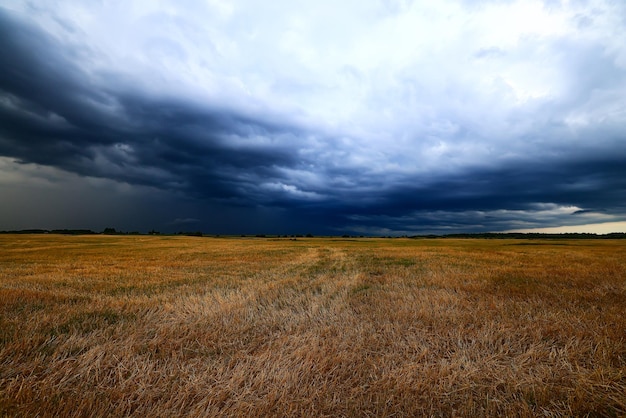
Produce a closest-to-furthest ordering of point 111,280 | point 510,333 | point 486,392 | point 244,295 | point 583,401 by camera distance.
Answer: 1. point 583,401
2. point 486,392
3. point 510,333
4. point 244,295
5. point 111,280

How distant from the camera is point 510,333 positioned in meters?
6.83

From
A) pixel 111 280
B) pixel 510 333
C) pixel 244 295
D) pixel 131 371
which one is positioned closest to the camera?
pixel 131 371

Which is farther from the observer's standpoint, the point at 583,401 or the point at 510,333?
the point at 510,333

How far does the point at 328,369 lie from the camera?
529 centimetres

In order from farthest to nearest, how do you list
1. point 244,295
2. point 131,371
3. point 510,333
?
point 244,295
point 510,333
point 131,371

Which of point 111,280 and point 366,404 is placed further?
point 111,280

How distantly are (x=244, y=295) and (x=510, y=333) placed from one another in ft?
27.6

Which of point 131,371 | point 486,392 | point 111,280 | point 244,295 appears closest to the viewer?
point 486,392

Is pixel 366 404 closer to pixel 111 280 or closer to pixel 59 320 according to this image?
pixel 59 320

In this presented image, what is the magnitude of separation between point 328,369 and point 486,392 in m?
2.52

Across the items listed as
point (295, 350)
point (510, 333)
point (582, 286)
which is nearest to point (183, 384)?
point (295, 350)

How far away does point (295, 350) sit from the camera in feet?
19.4

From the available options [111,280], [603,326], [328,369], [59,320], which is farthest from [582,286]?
[111,280]

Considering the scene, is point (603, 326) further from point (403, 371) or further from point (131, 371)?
point (131, 371)
